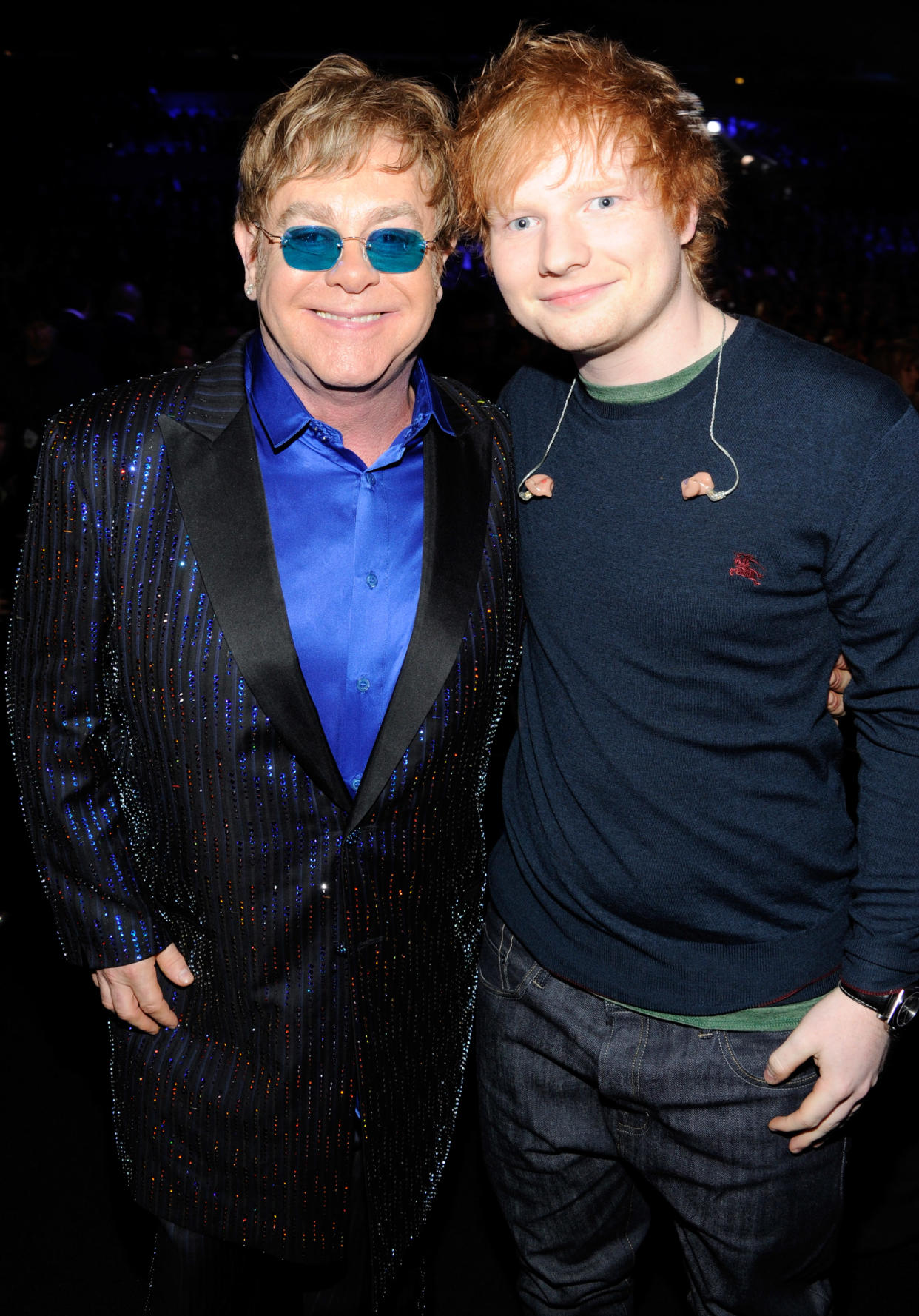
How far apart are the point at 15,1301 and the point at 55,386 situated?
4.46 m

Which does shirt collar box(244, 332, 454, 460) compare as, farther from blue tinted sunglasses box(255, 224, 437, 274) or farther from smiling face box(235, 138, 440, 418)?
blue tinted sunglasses box(255, 224, 437, 274)

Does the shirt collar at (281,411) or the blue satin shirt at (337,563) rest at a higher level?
the shirt collar at (281,411)

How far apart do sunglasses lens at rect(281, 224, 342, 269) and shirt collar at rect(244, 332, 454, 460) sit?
0.49ft

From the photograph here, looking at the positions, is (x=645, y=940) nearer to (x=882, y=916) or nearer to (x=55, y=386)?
(x=882, y=916)

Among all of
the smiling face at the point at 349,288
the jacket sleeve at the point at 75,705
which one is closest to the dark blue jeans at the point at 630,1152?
the jacket sleeve at the point at 75,705

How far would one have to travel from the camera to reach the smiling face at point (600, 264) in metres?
1.40

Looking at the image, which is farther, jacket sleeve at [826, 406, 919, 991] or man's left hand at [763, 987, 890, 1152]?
man's left hand at [763, 987, 890, 1152]

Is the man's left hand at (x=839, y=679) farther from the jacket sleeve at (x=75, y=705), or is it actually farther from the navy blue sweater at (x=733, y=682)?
the jacket sleeve at (x=75, y=705)

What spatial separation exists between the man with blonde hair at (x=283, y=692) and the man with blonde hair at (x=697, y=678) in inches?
5.4

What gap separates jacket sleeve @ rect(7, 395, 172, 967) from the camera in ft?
4.65

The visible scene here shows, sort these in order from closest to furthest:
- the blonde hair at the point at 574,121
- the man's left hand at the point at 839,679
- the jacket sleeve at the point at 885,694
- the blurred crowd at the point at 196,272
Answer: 1. the jacket sleeve at the point at 885,694
2. the blonde hair at the point at 574,121
3. the man's left hand at the point at 839,679
4. the blurred crowd at the point at 196,272

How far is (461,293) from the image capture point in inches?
372

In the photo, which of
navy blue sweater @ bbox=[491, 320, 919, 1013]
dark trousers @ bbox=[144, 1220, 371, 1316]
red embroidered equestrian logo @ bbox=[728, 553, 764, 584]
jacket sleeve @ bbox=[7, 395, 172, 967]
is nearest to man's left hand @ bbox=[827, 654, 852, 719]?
navy blue sweater @ bbox=[491, 320, 919, 1013]

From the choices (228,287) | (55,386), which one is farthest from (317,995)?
(228,287)
